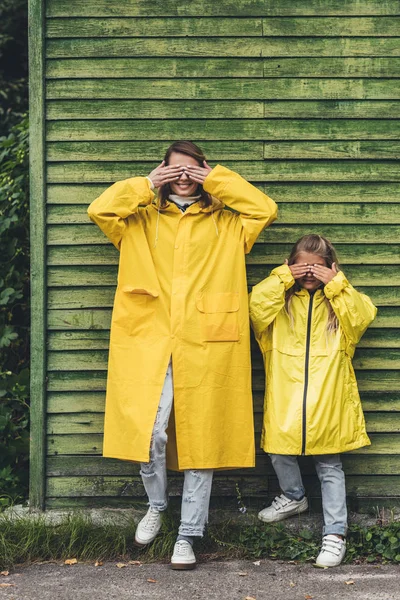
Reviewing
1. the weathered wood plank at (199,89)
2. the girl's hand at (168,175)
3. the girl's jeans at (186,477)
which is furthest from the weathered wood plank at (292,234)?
the girl's jeans at (186,477)

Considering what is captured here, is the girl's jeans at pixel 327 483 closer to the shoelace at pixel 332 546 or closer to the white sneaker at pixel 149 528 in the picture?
the shoelace at pixel 332 546

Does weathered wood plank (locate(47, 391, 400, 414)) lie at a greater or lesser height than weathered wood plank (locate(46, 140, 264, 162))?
lesser

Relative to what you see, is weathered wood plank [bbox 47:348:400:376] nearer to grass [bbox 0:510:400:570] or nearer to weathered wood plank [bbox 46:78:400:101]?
grass [bbox 0:510:400:570]

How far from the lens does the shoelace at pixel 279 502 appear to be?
4.56 m

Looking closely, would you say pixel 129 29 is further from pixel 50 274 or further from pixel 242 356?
pixel 242 356

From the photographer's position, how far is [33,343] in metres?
4.73

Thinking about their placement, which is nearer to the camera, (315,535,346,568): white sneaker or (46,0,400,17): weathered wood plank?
(315,535,346,568): white sneaker

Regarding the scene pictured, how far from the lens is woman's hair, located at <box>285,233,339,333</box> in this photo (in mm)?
4434

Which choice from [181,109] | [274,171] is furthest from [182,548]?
[181,109]

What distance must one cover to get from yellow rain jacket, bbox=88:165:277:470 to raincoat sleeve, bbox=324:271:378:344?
49 centimetres

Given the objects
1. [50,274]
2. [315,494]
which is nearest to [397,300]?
[315,494]

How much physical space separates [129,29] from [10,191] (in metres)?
1.57

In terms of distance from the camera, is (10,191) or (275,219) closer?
(275,219)

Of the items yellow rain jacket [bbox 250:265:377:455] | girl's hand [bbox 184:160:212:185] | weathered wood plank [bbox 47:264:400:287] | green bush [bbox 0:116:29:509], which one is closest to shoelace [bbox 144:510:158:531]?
yellow rain jacket [bbox 250:265:377:455]
